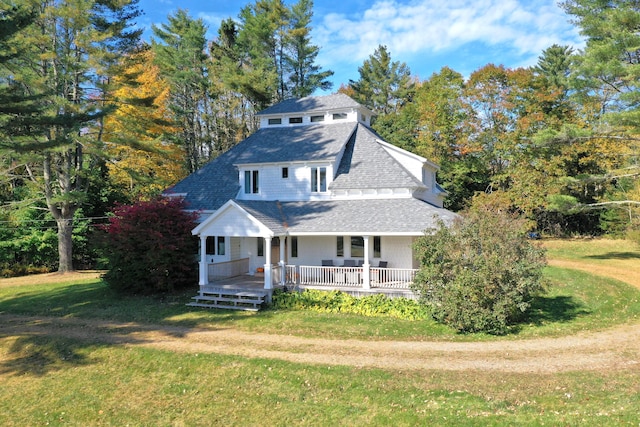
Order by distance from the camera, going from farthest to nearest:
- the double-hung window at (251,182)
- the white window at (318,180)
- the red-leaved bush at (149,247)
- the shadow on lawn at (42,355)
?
the double-hung window at (251,182) → the white window at (318,180) → the red-leaved bush at (149,247) → the shadow on lawn at (42,355)

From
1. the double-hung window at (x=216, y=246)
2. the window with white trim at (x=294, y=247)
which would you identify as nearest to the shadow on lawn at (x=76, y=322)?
the double-hung window at (x=216, y=246)

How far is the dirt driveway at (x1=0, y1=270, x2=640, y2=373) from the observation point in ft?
36.4

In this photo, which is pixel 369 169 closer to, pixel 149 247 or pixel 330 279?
pixel 330 279

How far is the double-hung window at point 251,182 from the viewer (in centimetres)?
2411

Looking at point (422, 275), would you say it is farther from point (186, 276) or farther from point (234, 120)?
point (234, 120)

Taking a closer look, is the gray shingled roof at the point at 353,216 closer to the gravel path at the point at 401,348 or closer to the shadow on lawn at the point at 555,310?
the shadow on lawn at the point at 555,310

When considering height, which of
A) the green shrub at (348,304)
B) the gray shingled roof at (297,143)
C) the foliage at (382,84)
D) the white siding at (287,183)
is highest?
the foliage at (382,84)

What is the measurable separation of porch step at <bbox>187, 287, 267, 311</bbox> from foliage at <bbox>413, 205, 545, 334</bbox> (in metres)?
6.84

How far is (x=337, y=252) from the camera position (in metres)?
21.1

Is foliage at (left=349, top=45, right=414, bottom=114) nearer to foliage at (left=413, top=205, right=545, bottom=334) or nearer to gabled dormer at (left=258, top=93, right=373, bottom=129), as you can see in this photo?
gabled dormer at (left=258, top=93, right=373, bottom=129)

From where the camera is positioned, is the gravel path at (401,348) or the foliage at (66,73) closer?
the gravel path at (401,348)

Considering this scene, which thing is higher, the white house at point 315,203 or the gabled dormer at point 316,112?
the gabled dormer at point 316,112

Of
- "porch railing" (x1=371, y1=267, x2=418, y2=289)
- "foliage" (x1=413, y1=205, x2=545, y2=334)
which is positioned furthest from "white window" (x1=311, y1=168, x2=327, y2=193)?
"foliage" (x1=413, y1=205, x2=545, y2=334)

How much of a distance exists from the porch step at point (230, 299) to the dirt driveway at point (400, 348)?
292 cm
